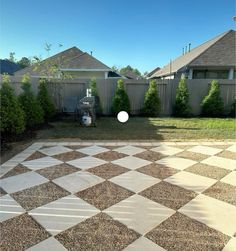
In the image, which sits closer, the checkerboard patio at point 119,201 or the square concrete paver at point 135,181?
the checkerboard patio at point 119,201

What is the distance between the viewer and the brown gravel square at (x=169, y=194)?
2.48 m

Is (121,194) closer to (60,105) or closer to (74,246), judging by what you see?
(74,246)

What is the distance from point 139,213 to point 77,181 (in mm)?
1103

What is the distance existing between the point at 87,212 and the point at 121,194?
0.54 meters

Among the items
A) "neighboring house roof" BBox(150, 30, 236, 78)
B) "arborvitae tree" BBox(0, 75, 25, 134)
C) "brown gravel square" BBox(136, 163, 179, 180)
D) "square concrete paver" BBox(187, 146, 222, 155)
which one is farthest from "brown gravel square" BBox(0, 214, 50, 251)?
"neighboring house roof" BBox(150, 30, 236, 78)

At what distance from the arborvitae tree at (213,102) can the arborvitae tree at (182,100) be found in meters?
0.78

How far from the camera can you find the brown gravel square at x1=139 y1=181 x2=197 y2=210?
2.48 m

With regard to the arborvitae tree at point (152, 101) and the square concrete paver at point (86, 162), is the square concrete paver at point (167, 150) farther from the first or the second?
the arborvitae tree at point (152, 101)

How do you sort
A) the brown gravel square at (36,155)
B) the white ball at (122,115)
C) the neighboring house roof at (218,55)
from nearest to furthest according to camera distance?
the brown gravel square at (36,155) < the white ball at (122,115) < the neighboring house roof at (218,55)

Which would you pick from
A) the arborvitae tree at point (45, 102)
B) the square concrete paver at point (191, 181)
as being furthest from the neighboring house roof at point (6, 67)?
the square concrete paver at point (191, 181)

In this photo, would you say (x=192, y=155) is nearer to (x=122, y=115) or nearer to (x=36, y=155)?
(x=36, y=155)

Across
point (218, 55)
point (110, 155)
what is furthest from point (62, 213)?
point (218, 55)

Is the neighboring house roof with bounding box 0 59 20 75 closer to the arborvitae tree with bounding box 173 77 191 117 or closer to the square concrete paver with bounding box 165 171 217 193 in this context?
the arborvitae tree with bounding box 173 77 191 117

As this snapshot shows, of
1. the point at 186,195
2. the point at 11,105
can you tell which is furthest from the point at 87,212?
the point at 11,105
